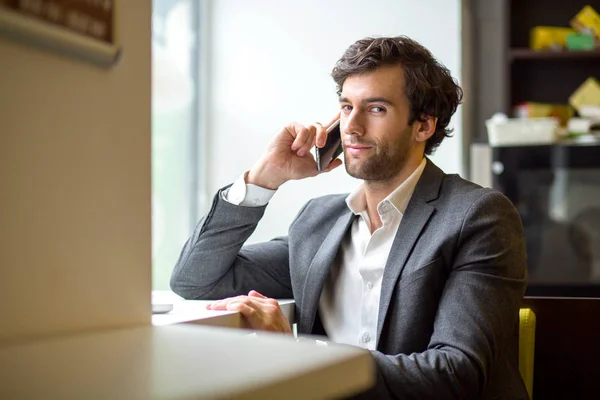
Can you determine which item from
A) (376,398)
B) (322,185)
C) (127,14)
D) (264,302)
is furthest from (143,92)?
(322,185)

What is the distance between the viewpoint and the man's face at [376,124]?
6.43ft

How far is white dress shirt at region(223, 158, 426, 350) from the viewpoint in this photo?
5.95 feet

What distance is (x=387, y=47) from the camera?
6.72 ft

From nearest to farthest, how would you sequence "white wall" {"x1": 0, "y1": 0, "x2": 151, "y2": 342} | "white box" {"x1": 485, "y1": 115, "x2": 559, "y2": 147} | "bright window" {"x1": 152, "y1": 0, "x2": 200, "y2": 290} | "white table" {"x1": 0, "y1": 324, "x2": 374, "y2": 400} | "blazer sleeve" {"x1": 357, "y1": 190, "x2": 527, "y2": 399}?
"white table" {"x1": 0, "y1": 324, "x2": 374, "y2": 400}
"white wall" {"x1": 0, "y1": 0, "x2": 151, "y2": 342}
"blazer sleeve" {"x1": 357, "y1": 190, "x2": 527, "y2": 399}
"white box" {"x1": 485, "y1": 115, "x2": 559, "y2": 147}
"bright window" {"x1": 152, "y1": 0, "x2": 200, "y2": 290}

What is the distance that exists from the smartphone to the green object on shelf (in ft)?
5.60

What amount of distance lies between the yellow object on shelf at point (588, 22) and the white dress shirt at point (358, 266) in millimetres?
1787

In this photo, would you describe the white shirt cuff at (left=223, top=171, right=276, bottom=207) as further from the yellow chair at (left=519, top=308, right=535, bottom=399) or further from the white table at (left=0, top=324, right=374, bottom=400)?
the white table at (left=0, top=324, right=374, bottom=400)

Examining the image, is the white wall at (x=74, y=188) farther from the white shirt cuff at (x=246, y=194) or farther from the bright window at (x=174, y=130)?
the bright window at (x=174, y=130)

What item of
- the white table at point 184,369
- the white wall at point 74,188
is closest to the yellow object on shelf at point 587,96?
the white wall at point 74,188

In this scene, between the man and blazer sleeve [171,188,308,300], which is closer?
the man

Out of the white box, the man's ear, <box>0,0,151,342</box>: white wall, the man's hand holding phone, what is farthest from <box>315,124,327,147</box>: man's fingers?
the white box

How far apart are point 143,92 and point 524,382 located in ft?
3.68

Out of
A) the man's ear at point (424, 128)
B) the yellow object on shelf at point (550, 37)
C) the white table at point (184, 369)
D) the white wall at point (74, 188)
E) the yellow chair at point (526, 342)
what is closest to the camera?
the white table at point (184, 369)

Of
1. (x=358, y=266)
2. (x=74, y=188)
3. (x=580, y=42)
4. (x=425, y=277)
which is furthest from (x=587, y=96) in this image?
(x=74, y=188)
